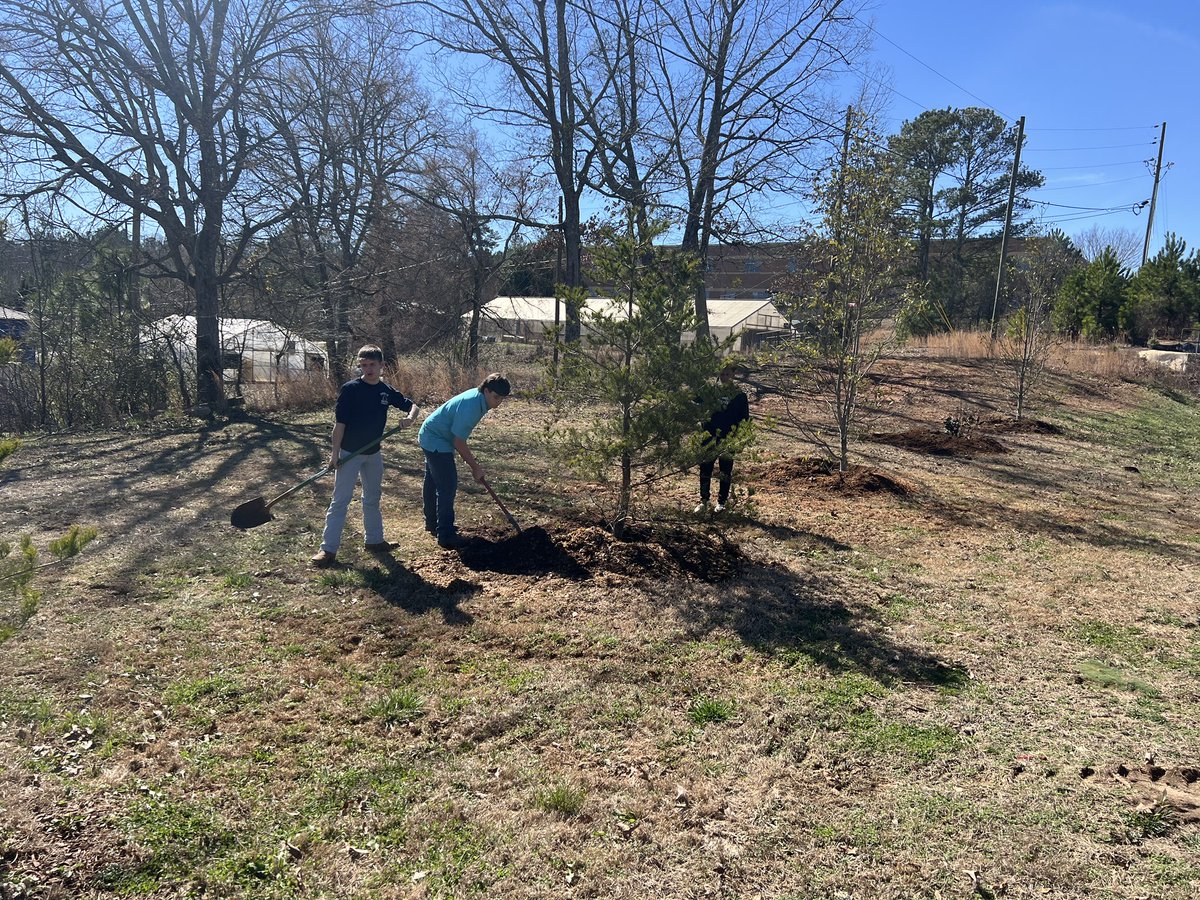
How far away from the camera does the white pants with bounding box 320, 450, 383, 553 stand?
5.84 metres

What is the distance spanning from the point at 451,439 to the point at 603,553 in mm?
1507

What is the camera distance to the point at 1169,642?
16.0 ft

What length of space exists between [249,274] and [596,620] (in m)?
12.8

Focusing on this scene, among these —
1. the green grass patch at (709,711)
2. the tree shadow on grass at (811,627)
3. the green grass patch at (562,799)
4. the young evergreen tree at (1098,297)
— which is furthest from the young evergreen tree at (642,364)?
the young evergreen tree at (1098,297)

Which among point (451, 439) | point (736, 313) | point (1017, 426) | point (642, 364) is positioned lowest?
point (1017, 426)

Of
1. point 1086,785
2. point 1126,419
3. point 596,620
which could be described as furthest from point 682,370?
point 1126,419

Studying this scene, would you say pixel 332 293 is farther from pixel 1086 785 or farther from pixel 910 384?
pixel 1086 785

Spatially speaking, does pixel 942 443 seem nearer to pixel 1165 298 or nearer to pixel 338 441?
pixel 338 441

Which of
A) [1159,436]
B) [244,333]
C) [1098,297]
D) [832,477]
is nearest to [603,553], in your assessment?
[832,477]

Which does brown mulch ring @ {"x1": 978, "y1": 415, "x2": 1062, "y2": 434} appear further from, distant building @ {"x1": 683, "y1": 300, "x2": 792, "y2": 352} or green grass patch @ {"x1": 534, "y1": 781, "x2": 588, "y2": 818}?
distant building @ {"x1": 683, "y1": 300, "x2": 792, "y2": 352}


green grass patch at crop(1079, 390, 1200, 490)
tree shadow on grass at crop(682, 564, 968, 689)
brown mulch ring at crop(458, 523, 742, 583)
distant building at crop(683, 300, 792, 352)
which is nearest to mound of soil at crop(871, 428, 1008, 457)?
green grass patch at crop(1079, 390, 1200, 490)

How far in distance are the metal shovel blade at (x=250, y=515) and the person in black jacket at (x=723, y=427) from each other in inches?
144

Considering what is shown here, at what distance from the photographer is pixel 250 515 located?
654cm

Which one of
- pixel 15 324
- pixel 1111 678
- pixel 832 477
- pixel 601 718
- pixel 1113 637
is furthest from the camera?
pixel 15 324
